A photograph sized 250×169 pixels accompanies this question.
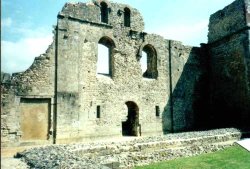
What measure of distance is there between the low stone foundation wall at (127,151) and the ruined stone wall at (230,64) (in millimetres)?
4356

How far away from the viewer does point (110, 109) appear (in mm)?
15797

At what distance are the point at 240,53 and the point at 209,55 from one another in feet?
9.86

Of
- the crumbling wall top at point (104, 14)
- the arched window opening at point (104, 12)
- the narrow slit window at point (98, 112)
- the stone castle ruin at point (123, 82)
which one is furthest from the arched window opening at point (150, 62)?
the narrow slit window at point (98, 112)

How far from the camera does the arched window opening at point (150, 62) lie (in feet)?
60.4

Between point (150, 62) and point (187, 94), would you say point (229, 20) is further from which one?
point (150, 62)

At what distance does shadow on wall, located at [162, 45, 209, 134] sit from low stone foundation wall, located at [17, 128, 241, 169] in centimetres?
458

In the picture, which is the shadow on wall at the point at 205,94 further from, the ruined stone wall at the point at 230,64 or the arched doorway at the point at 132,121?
the arched doorway at the point at 132,121

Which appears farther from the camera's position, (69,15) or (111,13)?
(111,13)

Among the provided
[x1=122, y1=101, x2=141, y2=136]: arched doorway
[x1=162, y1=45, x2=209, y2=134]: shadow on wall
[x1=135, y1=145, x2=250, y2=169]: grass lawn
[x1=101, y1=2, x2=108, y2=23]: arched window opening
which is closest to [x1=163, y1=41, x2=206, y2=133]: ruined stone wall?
[x1=162, y1=45, x2=209, y2=134]: shadow on wall

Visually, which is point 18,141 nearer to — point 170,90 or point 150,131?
point 150,131

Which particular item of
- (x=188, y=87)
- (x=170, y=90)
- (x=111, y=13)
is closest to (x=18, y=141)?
(x=111, y=13)

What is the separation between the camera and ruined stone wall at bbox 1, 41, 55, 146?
12352 millimetres

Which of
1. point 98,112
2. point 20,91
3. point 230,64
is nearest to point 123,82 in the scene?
point 98,112

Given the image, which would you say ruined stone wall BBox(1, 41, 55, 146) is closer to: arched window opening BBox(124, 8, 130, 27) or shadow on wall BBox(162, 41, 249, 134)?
arched window opening BBox(124, 8, 130, 27)
